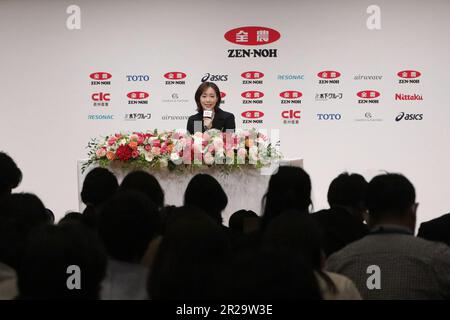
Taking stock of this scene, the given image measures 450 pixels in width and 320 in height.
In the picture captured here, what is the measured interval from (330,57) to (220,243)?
21.7 ft

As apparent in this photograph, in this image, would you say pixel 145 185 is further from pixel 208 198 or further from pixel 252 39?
pixel 252 39

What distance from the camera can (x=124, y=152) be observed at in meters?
4.64

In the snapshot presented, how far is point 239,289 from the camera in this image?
1193 millimetres

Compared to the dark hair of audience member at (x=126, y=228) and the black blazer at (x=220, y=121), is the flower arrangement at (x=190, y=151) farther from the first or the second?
the dark hair of audience member at (x=126, y=228)

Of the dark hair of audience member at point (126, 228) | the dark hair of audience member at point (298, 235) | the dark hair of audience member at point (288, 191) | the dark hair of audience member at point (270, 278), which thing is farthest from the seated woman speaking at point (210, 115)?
the dark hair of audience member at point (270, 278)

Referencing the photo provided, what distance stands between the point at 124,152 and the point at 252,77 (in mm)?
3584

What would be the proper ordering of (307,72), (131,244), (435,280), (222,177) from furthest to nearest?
(307,72) < (222,177) < (435,280) < (131,244)

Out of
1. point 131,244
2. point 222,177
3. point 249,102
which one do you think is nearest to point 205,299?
point 131,244

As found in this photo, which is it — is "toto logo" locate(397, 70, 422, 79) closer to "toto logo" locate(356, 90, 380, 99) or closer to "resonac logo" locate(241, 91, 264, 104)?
"toto logo" locate(356, 90, 380, 99)

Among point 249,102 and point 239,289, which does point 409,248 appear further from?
point 249,102

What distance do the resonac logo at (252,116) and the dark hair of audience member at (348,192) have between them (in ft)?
15.5

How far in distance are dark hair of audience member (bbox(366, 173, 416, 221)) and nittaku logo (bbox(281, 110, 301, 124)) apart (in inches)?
215

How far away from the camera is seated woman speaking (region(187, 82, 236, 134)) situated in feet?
19.1

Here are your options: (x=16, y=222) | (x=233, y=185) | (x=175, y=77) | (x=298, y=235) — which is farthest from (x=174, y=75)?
(x=298, y=235)
